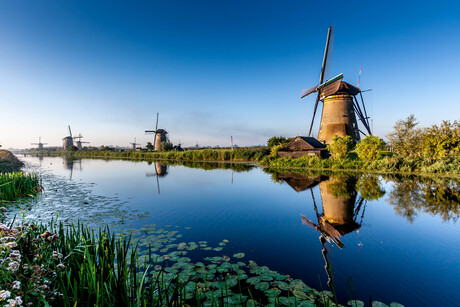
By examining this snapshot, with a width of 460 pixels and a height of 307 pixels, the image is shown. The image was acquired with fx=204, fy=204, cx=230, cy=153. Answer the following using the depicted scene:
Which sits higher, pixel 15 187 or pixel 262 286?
pixel 15 187

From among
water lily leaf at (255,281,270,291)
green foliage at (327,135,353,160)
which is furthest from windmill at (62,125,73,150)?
water lily leaf at (255,281,270,291)

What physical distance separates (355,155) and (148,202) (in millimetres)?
22956

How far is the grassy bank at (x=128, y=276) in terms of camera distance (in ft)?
6.74

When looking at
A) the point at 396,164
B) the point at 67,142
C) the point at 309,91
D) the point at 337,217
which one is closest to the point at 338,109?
the point at 309,91

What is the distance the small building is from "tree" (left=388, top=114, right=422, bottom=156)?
23.8ft

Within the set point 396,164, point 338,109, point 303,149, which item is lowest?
point 396,164

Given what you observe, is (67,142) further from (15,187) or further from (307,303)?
(307,303)

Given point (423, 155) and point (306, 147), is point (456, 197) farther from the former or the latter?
point (306, 147)

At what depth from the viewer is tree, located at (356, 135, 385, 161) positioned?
19828 millimetres

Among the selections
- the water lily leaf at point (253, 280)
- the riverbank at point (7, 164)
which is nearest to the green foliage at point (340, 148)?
the water lily leaf at point (253, 280)

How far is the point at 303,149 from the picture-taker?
2502 centimetres

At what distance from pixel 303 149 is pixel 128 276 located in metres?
24.4

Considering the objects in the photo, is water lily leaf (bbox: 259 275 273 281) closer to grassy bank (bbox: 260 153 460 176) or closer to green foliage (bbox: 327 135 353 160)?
grassy bank (bbox: 260 153 460 176)

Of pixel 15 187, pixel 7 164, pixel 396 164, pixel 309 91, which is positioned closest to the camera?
pixel 15 187
